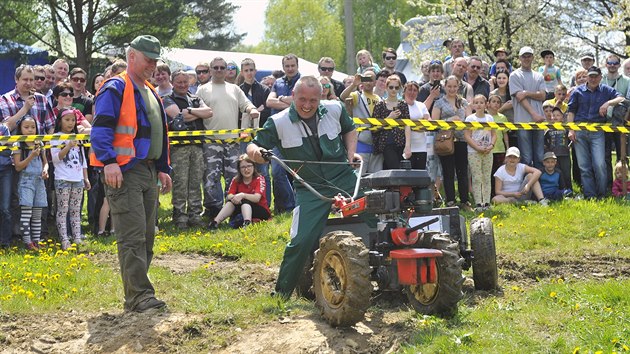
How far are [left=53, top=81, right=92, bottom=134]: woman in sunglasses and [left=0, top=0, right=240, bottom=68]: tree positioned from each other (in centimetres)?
1511

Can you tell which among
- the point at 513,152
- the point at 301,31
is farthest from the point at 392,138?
the point at 301,31

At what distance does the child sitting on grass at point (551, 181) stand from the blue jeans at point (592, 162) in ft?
1.12

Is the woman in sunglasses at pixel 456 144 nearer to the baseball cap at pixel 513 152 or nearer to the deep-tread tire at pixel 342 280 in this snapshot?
the baseball cap at pixel 513 152

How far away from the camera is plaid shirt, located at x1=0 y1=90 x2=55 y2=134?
12.0m

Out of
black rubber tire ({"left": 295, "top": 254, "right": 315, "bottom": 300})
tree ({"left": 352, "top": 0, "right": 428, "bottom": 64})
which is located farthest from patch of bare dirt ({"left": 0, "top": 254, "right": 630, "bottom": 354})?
tree ({"left": 352, "top": 0, "right": 428, "bottom": 64})

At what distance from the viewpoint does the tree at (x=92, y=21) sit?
2725cm

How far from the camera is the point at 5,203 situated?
1187 centimetres

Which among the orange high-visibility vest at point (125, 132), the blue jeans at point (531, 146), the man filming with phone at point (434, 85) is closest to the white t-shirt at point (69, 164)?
the orange high-visibility vest at point (125, 132)

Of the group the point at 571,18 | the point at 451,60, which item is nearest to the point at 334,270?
the point at 451,60

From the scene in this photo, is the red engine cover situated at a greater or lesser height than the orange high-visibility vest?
lesser

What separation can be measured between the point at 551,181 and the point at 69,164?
738 centimetres

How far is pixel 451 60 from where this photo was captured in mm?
16234

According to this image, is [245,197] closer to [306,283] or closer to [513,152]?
[513,152]

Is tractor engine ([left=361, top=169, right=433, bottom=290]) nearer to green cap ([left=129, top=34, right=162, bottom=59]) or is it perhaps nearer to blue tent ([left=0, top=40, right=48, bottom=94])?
green cap ([left=129, top=34, right=162, bottom=59])
